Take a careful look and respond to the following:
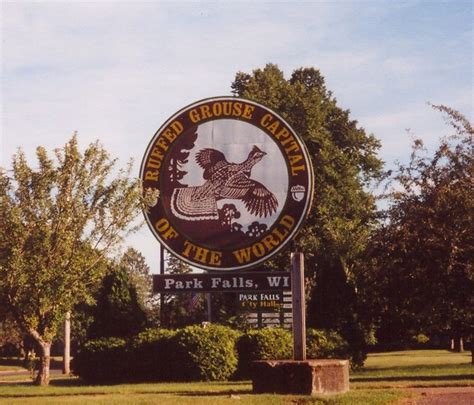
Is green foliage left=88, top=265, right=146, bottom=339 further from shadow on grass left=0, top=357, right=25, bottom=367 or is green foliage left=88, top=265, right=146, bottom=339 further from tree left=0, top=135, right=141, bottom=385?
shadow on grass left=0, top=357, right=25, bottom=367

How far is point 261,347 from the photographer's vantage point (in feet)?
90.1

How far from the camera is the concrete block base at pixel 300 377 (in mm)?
16781

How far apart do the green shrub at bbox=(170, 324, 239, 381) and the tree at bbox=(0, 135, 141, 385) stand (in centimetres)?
385

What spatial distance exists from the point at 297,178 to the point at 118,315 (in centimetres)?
906

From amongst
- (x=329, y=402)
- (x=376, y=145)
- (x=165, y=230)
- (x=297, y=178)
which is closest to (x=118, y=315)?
(x=165, y=230)

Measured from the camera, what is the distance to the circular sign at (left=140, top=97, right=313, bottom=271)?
29.1 m

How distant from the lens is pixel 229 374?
26.7 meters

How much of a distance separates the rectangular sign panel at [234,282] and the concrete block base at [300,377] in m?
11.2

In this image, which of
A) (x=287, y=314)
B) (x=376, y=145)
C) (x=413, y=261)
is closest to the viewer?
(x=413, y=261)

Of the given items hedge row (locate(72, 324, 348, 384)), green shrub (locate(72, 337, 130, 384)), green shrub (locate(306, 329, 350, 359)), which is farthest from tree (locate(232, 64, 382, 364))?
green shrub (locate(72, 337, 130, 384))

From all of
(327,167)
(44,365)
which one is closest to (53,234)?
(44,365)

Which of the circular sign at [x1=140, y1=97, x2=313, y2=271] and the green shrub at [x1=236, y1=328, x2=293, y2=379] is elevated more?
the circular sign at [x1=140, y1=97, x2=313, y2=271]

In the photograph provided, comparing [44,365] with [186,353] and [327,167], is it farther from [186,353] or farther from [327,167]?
[327,167]

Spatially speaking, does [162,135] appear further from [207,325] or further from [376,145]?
[376,145]
